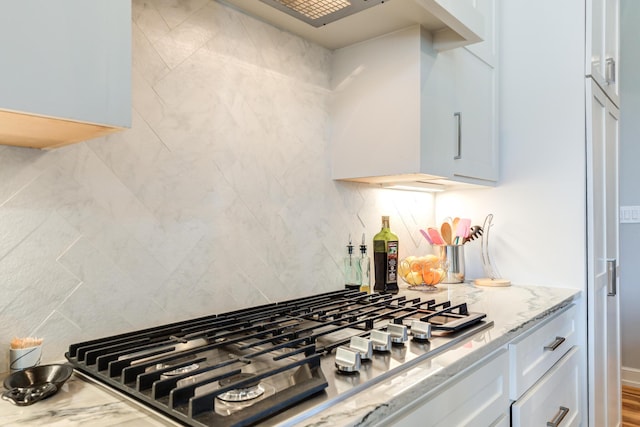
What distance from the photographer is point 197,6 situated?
4.07ft

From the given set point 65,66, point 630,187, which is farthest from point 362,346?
point 630,187

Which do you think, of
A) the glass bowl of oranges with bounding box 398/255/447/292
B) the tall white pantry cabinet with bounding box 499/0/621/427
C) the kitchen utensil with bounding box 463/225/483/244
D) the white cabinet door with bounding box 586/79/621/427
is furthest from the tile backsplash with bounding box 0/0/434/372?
the white cabinet door with bounding box 586/79/621/427

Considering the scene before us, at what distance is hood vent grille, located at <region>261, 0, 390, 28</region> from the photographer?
48.1 inches

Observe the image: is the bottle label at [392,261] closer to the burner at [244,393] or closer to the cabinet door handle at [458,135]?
the cabinet door handle at [458,135]

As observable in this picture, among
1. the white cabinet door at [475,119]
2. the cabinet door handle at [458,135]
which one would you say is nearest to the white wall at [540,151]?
the white cabinet door at [475,119]

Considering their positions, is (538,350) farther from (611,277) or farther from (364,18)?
(364,18)

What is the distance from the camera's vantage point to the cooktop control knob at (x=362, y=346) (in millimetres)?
855

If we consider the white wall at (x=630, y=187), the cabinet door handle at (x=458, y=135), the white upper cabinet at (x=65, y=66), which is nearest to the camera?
the white upper cabinet at (x=65, y=66)

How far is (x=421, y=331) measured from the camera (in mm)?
1007

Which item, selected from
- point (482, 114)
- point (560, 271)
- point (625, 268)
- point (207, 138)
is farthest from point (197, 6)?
point (625, 268)

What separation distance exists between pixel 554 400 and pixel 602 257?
2.75 ft

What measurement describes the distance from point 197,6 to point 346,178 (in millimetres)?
784

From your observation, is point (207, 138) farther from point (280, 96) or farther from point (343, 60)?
point (343, 60)

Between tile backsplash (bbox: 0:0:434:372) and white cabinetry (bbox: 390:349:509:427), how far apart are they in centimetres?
68
